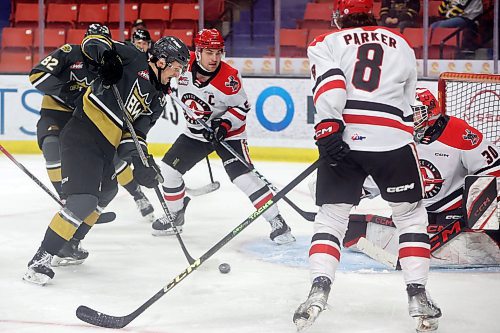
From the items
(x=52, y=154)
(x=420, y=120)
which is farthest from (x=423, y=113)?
(x=52, y=154)

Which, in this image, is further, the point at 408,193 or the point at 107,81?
the point at 107,81

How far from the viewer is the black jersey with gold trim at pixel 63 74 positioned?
401 cm

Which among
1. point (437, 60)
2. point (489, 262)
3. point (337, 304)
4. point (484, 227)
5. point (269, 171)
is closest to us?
point (337, 304)

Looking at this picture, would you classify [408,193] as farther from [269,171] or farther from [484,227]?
[269,171]

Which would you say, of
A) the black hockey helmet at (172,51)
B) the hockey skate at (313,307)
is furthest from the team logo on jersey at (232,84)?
the hockey skate at (313,307)

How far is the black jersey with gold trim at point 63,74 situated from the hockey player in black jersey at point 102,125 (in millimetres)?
487

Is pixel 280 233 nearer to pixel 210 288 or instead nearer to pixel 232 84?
pixel 232 84

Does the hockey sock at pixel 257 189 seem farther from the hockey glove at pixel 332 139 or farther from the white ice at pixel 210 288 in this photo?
the hockey glove at pixel 332 139

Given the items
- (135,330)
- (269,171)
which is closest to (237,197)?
(269,171)

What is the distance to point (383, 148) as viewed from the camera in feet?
9.19

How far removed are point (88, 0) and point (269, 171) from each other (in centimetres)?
261

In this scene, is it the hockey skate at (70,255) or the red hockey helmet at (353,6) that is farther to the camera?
the hockey skate at (70,255)

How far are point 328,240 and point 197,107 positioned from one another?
5.40ft

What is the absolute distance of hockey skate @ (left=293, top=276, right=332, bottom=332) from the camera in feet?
8.95
